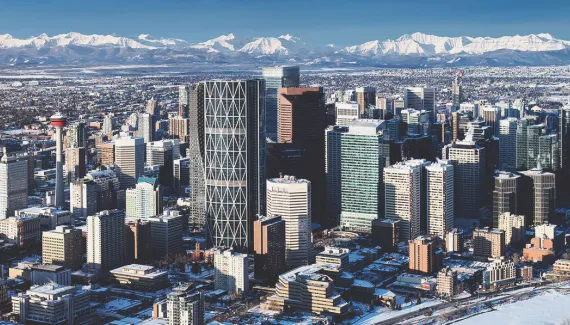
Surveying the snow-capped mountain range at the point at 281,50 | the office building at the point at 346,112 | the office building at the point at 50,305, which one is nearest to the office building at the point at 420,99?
the office building at the point at 346,112

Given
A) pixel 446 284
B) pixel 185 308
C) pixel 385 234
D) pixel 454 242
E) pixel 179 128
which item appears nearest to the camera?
pixel 185 308

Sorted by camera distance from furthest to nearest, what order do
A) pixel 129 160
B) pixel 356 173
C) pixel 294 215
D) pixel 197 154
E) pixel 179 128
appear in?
pixel 179 128
pixel 129 160
pixel 356 173
pixel 197 154
pixel 294 215

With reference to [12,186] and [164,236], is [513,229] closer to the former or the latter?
[164,236]

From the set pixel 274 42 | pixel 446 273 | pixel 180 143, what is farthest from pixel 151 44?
pixel 446 273

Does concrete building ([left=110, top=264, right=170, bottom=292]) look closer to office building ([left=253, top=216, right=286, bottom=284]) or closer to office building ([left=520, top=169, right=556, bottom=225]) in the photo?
office building ([left=253, top=216, right=286, bottom=284])

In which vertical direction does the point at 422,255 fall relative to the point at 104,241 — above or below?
below

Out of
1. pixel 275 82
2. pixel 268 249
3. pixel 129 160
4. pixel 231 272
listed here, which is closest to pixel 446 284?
pixel 268 249

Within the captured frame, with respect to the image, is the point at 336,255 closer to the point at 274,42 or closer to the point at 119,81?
the point at 119,81

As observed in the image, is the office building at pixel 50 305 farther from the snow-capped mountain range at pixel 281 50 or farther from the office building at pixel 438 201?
the snow-capped mountain range at pixel 281 50
